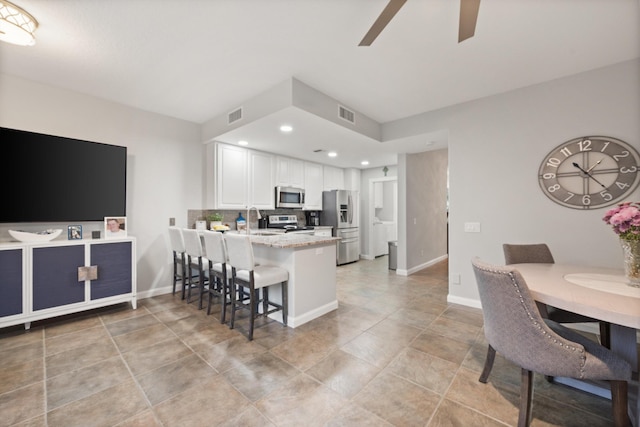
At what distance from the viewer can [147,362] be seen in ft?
7.09

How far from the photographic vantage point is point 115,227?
11.1 ft

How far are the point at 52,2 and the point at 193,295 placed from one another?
3456 millimetres

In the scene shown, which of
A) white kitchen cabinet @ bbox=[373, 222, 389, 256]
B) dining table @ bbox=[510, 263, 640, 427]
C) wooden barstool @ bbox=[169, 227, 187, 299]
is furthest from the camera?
white kitchen cabinet @ bbox=[373, 222, 389, 256]

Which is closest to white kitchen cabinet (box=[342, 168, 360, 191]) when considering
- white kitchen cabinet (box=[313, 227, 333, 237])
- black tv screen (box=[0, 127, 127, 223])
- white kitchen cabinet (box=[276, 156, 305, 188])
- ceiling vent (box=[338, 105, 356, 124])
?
white kitchen cabinet (box=[313, 227, 333, 237])

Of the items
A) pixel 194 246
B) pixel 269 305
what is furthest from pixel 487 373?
pixel 194 246

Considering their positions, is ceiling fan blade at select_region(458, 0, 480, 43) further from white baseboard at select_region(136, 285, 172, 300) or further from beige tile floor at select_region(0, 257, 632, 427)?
white baseboard at select_region(136, 285, 172, 300)

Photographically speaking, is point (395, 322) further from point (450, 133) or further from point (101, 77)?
point (101, 77)

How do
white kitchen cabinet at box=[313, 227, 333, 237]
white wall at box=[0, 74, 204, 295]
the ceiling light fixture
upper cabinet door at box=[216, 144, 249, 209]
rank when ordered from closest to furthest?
the ceiling light fixture, white wall at box=[0, 74, 204, 295], upper cabinet door at box=[216, 144, 249, 209], white kitchen cabinet at box=[313, 227, 333, 237]

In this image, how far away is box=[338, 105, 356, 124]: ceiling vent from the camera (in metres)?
3.43

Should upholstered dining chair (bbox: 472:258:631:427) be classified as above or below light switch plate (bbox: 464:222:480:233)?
below

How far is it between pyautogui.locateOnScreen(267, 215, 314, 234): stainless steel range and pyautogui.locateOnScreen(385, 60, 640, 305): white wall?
9.62 feet

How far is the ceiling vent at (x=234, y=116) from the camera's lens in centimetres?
353

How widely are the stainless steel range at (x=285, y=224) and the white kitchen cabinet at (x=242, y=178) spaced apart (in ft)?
1.41

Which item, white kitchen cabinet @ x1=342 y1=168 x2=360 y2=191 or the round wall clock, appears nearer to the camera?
the round wall clock
